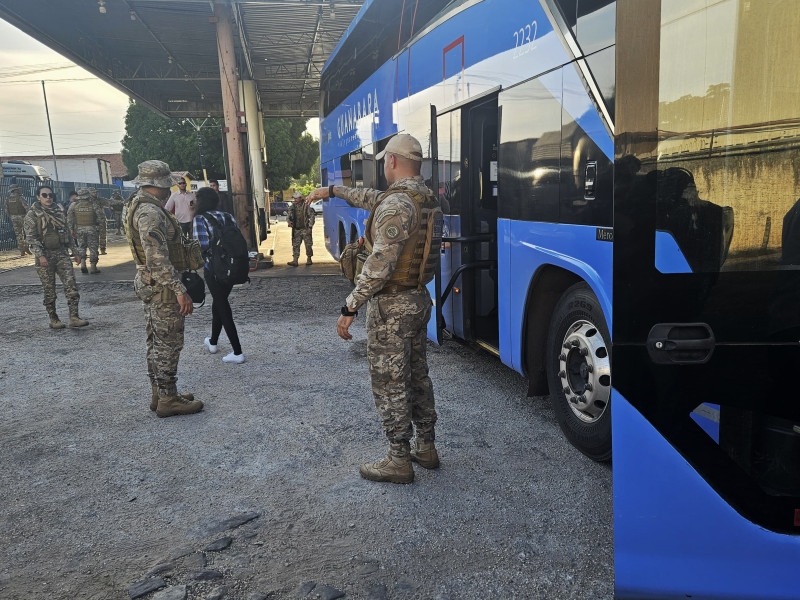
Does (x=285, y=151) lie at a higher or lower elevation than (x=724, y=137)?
higher

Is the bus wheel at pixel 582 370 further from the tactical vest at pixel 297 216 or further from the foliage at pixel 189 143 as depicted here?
the foliage at pixel 189 143

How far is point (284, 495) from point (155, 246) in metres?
2.08

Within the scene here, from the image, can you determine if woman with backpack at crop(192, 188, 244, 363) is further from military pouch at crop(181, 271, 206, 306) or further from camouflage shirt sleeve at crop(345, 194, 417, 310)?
camouflage shirt sleeve at crop(345, 194, 417, 310)

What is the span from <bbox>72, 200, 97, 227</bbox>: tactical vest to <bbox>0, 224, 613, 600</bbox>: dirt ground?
7.75m

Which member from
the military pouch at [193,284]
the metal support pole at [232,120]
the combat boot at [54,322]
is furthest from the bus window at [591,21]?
the metal support pole at [232,120]

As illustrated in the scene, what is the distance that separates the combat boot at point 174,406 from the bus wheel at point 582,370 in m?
2.67

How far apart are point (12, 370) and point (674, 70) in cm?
655

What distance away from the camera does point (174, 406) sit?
4.76 m

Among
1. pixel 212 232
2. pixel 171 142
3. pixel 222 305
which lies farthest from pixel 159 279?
pixel 171 142

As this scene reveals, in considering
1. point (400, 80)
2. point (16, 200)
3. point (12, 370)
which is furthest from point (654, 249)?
point (16, 200)

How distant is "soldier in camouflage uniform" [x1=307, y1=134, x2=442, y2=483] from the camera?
322 centimetres

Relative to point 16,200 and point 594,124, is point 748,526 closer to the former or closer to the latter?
point 594,124

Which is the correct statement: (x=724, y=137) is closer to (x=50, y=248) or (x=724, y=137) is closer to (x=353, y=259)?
(x=353, y=259)

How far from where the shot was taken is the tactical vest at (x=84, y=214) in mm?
12922
